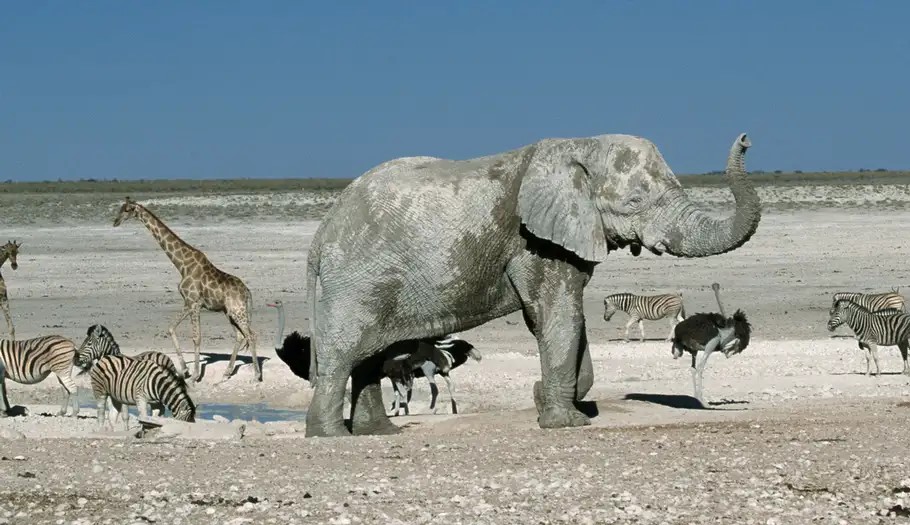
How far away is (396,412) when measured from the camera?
17.0 m

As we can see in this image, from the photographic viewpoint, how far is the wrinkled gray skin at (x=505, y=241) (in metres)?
12.5

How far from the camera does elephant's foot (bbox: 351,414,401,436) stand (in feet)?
43.4

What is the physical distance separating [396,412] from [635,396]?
2958 mm

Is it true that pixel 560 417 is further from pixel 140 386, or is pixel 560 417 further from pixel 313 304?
pixel 140 386

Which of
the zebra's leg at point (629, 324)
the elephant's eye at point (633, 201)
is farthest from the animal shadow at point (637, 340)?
the elephant's eye at point (633, 201)

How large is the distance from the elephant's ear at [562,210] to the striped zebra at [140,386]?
4.20 metres

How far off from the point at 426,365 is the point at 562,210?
17.8ft

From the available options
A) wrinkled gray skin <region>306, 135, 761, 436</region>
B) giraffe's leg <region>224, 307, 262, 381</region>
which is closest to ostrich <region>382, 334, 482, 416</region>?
giraffe's leg <region>224, 307, 262, 381</region>

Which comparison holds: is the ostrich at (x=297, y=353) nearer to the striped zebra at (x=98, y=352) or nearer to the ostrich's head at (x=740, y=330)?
the striped zebra at (x=98, y=352)

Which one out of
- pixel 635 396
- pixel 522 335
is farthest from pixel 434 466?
pixel 522 335

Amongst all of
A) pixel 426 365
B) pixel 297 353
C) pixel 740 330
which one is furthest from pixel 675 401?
pixel 297 353

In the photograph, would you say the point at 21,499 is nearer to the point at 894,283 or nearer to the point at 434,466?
the point at 434,466

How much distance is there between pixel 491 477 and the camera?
380 inches

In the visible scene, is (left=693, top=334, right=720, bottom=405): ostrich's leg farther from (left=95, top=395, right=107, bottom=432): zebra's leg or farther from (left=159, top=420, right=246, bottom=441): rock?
(left=95, top=395, right=107, bottom=432): zebra's leg
